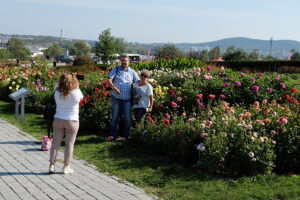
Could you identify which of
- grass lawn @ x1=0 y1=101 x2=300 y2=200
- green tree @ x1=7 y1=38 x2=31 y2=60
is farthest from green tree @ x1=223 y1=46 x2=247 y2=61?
green tree @ x1=7 y1=38 x2=31 y2=60

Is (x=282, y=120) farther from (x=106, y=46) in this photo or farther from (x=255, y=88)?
(x=106, y=46)

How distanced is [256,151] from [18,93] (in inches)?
217

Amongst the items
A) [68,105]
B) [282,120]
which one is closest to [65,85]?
[68,105]

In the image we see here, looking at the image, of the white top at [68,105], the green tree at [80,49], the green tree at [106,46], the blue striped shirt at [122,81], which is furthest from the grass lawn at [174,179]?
the green tree at [80,49]

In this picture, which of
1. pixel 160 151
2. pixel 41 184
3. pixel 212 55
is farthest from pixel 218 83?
pixel 212 55

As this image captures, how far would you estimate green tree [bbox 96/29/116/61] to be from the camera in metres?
50.8

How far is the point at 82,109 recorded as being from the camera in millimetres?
9703

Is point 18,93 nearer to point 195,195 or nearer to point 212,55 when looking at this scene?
point 195,195

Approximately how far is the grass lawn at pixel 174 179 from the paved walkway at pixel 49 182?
25cm

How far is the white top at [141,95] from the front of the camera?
792cm

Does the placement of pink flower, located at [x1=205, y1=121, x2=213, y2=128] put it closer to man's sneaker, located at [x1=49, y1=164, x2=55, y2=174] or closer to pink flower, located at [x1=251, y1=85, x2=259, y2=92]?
man's sneaker, located at [x1=49, y1=164, x2=55, y2=174]

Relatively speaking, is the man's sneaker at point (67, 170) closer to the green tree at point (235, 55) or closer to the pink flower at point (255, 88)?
the pink flower at point (255, 88)

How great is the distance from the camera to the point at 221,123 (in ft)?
21.2

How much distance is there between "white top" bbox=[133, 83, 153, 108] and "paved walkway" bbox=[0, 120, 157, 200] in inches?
67.1
